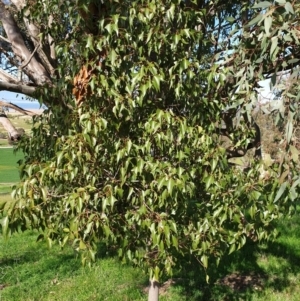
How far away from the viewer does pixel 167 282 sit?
5.29 m

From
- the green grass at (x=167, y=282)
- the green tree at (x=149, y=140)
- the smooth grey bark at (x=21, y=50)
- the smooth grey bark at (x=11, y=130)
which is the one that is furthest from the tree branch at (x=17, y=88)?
the green grass at (x=167, y=282)

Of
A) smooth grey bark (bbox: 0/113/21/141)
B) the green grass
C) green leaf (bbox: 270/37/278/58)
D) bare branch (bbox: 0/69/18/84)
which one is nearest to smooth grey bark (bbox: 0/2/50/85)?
bare branch (bbox: 0/69/18/84)

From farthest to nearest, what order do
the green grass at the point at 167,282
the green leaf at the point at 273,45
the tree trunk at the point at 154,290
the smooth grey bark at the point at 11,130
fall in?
1. the smooth grey bark at the point at 11,130
2. the green grass at the point at 167,282
3. the tree trunk at the point at 154,290
4. the green leaf at the point at 273,45

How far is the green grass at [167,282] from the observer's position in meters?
4.87

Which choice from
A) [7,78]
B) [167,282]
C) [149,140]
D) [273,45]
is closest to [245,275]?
[167,282]

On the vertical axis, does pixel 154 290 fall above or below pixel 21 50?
below

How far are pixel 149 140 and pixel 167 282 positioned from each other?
325cm

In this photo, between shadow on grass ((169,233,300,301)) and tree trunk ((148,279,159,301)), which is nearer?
tree trunk ((148,279,159,301))

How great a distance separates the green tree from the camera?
2465 millimetres

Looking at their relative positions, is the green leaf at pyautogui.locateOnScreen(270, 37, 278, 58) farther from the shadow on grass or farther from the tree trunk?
the shadow on grass

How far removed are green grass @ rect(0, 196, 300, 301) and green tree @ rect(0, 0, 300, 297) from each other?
2040 millimetres

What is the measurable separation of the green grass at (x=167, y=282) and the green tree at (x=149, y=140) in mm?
2040

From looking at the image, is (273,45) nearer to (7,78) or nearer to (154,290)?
(154,290)

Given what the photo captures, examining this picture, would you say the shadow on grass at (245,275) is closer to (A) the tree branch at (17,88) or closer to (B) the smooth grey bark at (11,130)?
(B) the smooth grey bark at (11,130)
